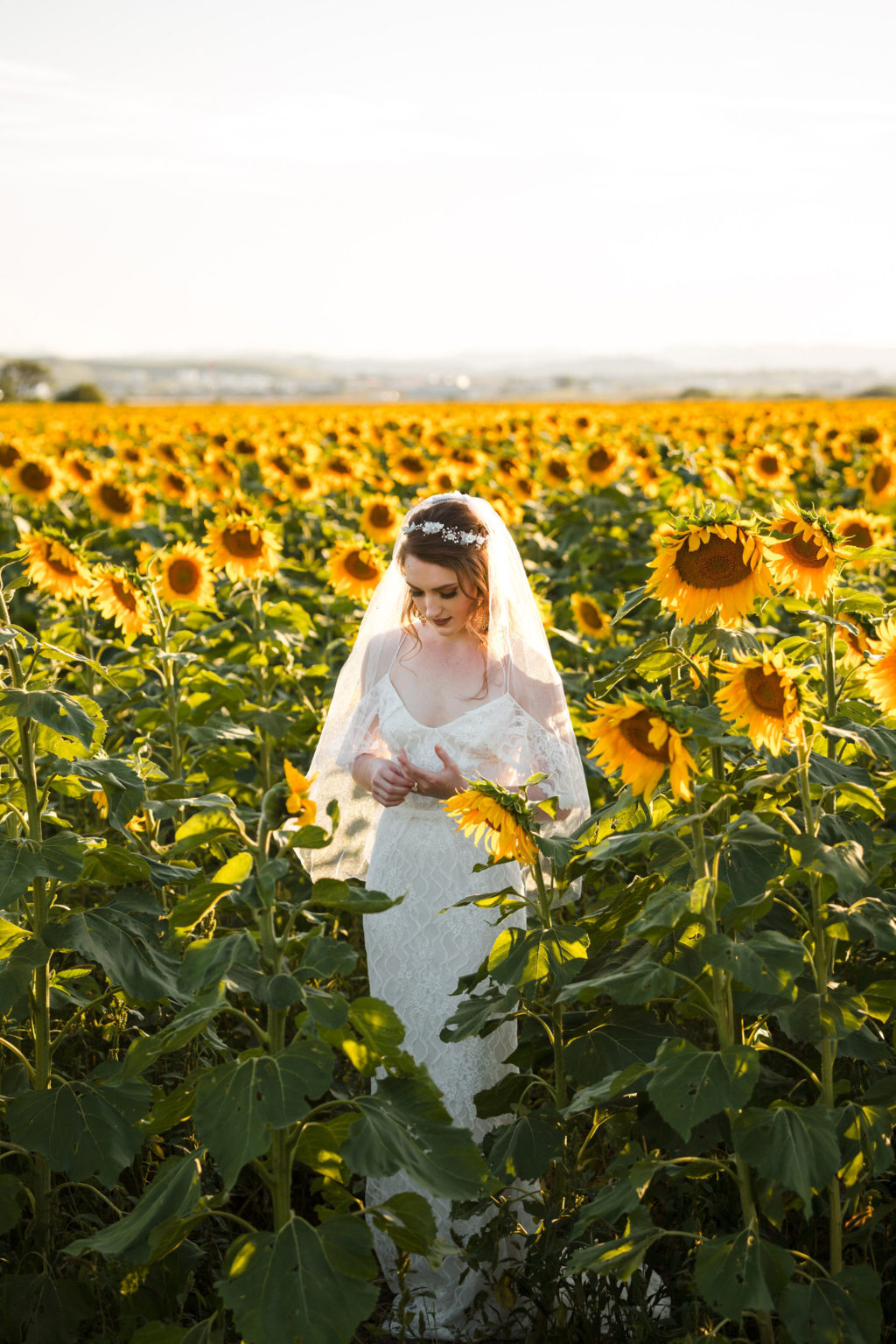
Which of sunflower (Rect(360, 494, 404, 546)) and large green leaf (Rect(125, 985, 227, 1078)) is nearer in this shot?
large green leaf (Rect(125, 985, 227, 1078))

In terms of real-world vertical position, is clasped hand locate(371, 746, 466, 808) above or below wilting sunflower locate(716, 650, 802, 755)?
below

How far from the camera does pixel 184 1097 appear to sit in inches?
97.5

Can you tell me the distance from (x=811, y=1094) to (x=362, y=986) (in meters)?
1.70

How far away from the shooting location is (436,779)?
10.7ft

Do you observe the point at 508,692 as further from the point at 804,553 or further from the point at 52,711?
the point at 52,711

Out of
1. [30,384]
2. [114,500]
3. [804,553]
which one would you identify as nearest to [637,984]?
[804,553]

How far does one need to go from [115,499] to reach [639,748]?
701 cm

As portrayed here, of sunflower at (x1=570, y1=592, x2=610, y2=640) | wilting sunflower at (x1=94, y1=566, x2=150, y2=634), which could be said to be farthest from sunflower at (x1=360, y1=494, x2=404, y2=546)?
wilting sunflower at (x1=94, y1=566, x2=150, y2=634)

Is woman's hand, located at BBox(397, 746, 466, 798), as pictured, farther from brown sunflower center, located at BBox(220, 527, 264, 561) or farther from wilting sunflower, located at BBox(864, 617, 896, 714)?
brown sunflower center, located at BBox(220, 527, 264, 561)

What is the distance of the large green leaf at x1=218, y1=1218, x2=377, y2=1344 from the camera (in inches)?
80.0

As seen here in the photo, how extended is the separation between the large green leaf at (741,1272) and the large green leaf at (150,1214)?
896 mm

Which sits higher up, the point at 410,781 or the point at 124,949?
the point at 410,781

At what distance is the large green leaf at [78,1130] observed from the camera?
261cm

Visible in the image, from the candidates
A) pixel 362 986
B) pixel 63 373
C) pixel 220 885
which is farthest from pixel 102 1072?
pixel 63 373
